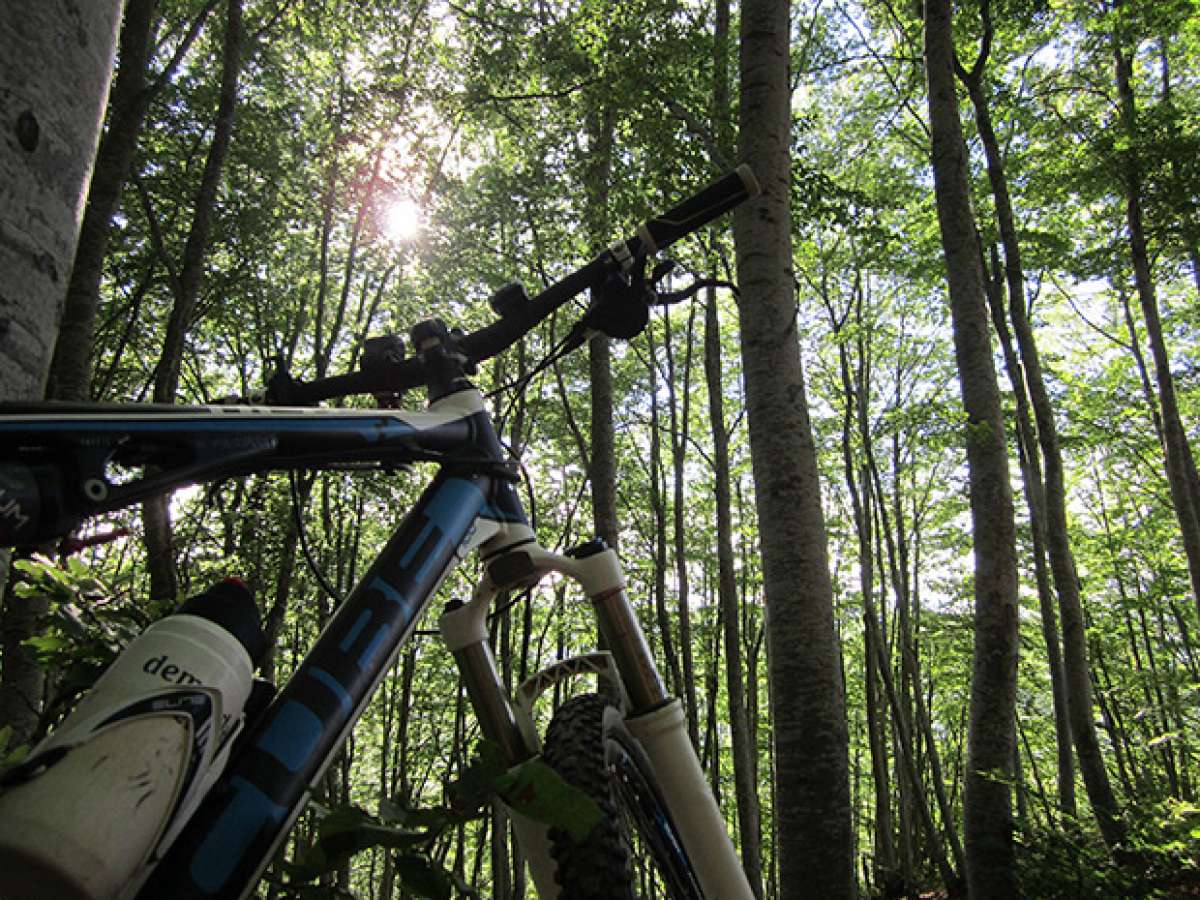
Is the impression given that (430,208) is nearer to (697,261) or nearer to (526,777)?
(697,261)

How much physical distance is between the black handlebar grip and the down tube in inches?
31.5

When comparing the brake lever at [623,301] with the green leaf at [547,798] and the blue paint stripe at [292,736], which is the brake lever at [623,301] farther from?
the green leaf at [547,798]

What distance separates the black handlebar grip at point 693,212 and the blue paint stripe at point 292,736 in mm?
1336

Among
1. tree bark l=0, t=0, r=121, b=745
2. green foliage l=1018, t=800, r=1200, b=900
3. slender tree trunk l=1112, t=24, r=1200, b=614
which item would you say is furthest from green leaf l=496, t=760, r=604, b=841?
slender tree trunk l=1112, t=24, r=1200, b=614

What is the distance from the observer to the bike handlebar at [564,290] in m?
1.76

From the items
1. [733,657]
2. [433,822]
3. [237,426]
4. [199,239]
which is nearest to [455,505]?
[237,426]

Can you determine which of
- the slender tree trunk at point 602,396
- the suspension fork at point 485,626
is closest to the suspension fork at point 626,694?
the suspension fork at point 485,626

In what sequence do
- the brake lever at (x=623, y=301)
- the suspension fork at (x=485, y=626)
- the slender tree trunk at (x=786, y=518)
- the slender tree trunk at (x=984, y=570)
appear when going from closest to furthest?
the suspension fork at (x=485, y=626), the brake lever at (x=623, y=301), the slender tree trunk at (x=786, y=518), the slender tree trunk at (x=984, y=570)

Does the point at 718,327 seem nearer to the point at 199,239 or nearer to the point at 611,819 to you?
the point at 199,239

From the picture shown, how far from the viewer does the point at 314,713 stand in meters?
1.21

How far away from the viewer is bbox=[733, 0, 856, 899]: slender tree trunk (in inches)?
111

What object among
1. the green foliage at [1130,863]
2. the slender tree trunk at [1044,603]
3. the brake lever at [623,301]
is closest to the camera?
the brake lever at [623,301]

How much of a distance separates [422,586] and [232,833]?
517mm

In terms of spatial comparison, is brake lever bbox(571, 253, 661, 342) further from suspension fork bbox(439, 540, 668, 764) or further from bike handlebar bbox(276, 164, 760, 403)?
suspension fork bbox(439, 540, 668, 764)
